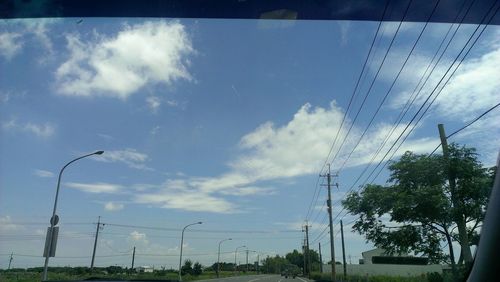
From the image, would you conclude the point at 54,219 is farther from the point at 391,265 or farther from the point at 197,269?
the point at 391,265

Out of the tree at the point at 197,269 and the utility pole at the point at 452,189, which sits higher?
the utility pole at the point at 452,189

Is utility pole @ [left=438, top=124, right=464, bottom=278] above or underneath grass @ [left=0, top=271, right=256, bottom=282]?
above

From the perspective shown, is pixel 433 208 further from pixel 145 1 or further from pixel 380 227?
pixel 380 227

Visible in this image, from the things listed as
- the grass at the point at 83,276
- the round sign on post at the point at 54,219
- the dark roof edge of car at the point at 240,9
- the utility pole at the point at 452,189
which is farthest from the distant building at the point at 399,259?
the round sign on post at the point at 54,219

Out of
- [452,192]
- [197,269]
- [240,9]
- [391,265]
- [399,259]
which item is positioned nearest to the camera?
[240,9]

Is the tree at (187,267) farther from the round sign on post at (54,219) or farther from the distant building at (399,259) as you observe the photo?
the distant building at (399,259)

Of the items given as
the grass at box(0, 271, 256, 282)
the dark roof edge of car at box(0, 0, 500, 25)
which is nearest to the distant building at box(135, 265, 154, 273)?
the grass at box(0, 271, 256, 282)

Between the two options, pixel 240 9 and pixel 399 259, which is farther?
pixel 399 259

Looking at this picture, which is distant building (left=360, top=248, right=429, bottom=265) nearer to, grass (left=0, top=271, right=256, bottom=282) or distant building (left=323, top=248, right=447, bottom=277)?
distant building (left=323, top=248, right=447, bottom=277)

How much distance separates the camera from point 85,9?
6.33 m

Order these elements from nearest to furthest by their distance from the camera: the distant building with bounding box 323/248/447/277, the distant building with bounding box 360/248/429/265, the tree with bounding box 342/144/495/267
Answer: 1. the tree with bounding box 342/144/495/267
2. the distant building with bounding box 360/248/429/265
3. the distant building with bounding box 323/248/447/277

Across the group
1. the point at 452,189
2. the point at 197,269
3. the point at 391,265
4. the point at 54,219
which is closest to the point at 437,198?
the point at 452,189

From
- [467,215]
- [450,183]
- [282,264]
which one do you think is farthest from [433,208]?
[282,264]

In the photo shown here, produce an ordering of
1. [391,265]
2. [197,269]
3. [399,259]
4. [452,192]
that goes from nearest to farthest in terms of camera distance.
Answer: [452,192] < [197,269] < [399,259] < [391,265]
